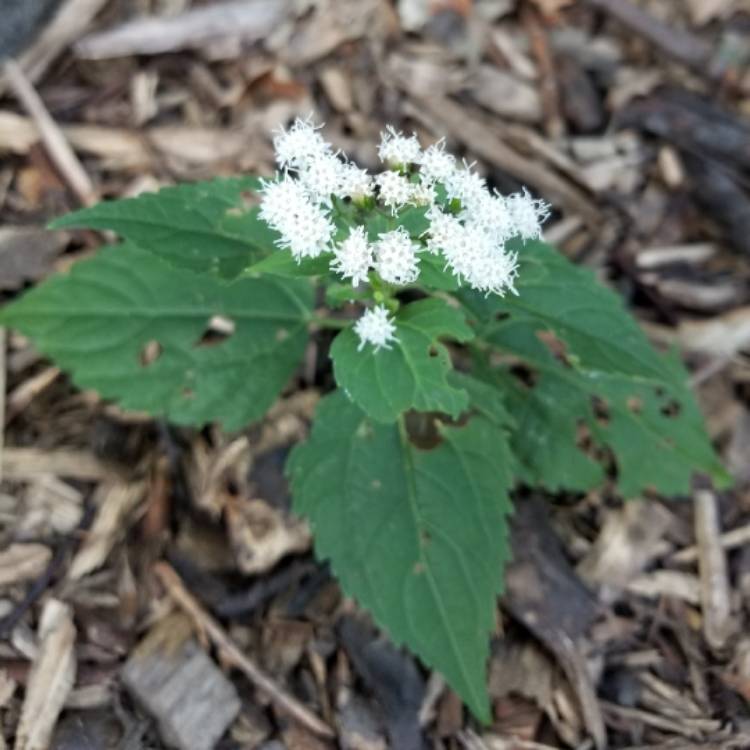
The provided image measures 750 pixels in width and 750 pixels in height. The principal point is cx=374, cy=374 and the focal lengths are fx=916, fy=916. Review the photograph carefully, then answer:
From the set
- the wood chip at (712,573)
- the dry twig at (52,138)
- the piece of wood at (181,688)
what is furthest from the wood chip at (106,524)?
the wood chip at (712,573)

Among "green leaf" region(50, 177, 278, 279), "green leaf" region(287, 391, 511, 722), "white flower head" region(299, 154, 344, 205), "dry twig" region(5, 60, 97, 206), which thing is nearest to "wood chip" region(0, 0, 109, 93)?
"dry twig" region(5, 60, 97, 206)

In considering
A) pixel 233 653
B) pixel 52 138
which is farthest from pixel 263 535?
pixel 52 138

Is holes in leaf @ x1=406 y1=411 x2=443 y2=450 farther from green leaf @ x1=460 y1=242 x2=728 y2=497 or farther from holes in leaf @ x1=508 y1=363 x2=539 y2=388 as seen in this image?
holes in leaf @ x1=508 y1=363 x2=539 y2=388

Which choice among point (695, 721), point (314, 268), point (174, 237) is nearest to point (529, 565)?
point (695, 721)

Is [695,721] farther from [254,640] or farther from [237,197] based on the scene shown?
[237,197]

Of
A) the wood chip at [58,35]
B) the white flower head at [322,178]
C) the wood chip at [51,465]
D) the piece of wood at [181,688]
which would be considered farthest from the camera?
the wood chip at [58,35]

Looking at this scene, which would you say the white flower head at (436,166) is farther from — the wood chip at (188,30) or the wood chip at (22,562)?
the wood chip at (188,30)

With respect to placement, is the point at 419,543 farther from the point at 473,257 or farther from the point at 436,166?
the point at 436,166
